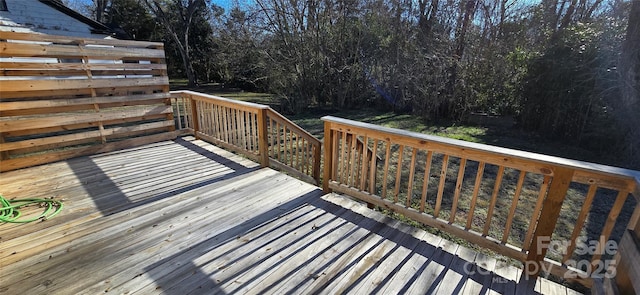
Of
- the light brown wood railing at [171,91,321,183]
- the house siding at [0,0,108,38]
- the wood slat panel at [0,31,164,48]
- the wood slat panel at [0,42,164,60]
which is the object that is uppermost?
the house siding at [0,0,108,38]

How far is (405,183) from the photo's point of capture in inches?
168

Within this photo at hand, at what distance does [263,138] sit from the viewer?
3.78 meters

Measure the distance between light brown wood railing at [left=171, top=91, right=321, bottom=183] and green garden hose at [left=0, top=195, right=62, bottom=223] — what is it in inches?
81.4

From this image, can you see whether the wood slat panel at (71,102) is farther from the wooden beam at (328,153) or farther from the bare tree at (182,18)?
the bare tree at (182,18)

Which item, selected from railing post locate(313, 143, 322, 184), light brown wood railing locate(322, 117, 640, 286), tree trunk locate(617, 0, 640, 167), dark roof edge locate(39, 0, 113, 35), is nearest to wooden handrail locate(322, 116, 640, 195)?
light brown wood railing locate(322, 117, 640, 286)

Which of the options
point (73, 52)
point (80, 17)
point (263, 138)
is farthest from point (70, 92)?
point (80, 17)

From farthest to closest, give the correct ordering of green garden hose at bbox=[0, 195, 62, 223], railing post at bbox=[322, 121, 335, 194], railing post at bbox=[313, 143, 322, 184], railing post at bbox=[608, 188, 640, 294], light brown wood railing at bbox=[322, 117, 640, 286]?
railing post at bbox=[313, 143, 322, 184] < railing post at bbox=[322, 121, 335, 194] < green garden hose at bbox=[0, 195, 62, 223] < light brown wood railing at bbox=[322, 117, 640, 286] < railing post at bbox=[608, 188, 640, 294]

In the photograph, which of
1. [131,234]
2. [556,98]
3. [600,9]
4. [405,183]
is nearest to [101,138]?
[131,234]

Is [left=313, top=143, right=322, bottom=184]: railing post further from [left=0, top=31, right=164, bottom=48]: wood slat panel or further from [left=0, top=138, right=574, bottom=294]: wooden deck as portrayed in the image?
[left=0, top=31, right=164, bottom=48]: wood slat panel

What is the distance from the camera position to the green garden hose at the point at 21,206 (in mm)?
2504

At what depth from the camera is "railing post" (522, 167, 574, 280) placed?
5.82 ft

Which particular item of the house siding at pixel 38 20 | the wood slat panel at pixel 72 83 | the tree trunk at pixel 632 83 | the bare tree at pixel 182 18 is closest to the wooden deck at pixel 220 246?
the wood slat panel at pixel 72 83

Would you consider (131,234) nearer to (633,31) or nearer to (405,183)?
(405,183)

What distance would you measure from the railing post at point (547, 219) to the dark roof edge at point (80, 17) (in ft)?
40.8
